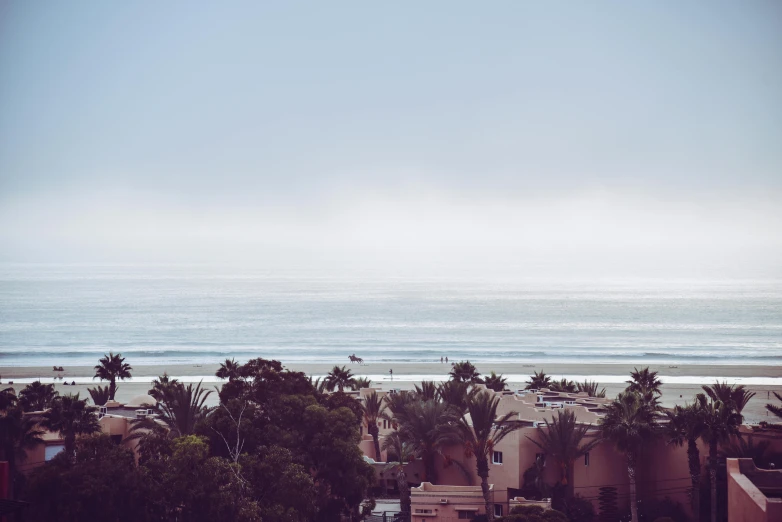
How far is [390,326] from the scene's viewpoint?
13138cm

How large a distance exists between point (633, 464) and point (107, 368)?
3509 cm

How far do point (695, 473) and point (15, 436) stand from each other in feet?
74.1

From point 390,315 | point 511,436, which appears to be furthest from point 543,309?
point 511,436

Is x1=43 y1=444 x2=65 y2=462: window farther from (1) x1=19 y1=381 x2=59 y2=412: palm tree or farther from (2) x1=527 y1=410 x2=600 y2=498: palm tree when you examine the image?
(2) x1=527 y1=410 x2=600 y2=498: palm tree

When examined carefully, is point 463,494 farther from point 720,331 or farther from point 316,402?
point 720,331

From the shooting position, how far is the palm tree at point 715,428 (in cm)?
2573

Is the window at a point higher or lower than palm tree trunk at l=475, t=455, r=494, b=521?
higher

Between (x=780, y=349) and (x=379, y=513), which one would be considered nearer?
(x=379, y=513)

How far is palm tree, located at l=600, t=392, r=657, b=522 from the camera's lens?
2642 centimetres

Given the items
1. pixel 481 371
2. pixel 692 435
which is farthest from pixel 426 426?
pixel 481 371

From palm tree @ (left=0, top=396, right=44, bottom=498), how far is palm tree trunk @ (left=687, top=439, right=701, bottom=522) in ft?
71.9

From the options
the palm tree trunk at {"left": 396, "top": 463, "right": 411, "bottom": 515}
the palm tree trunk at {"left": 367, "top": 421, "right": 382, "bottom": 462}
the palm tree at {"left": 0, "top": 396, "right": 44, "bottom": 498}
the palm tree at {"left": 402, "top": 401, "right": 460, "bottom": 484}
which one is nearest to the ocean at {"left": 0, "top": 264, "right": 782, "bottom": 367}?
the palm tree trunk at {"left": 367, "top": 421, "right": 382, "bottom": 462}

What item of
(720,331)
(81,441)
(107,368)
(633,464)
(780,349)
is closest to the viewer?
(81,441)

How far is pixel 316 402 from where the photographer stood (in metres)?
27.1
